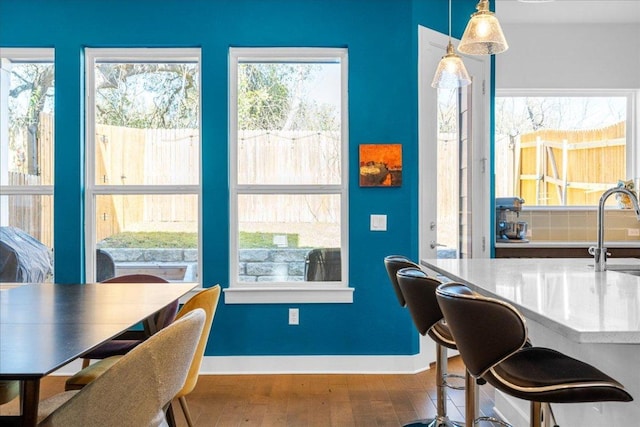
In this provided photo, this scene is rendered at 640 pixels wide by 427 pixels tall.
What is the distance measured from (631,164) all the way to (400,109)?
2654 mm

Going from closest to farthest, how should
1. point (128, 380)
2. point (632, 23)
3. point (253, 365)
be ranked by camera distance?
point (128, 380) → point (253, 365) → point (632, 23)

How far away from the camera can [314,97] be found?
3496mm

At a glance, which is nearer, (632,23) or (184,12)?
(184,12)

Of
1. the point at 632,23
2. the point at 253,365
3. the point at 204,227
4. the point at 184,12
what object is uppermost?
the point at 632,23

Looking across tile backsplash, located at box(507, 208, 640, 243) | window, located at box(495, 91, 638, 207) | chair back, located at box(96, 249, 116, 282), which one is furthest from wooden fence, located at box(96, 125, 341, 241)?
tile backsplash, located at box(507, 208, 640, 243)

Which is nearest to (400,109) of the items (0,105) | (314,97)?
(314,97)

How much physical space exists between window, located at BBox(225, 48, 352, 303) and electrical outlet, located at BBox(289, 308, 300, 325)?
0.19m

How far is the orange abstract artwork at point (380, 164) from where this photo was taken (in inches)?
133

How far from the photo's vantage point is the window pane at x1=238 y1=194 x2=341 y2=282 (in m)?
3.46

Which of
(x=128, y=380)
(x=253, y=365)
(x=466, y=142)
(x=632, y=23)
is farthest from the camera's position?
(x=632, y=23)

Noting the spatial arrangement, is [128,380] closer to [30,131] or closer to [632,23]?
[30,131]

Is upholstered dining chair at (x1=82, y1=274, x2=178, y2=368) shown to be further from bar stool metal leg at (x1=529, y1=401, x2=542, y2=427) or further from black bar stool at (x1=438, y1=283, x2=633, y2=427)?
bar stool metal leg at (x1=529, y1=401, x2=542, y2=427)

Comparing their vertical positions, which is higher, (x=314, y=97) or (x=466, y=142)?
(x=314, y=97)

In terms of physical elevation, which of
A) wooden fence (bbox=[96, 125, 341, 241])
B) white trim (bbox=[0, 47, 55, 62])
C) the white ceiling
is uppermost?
the white ceiling
